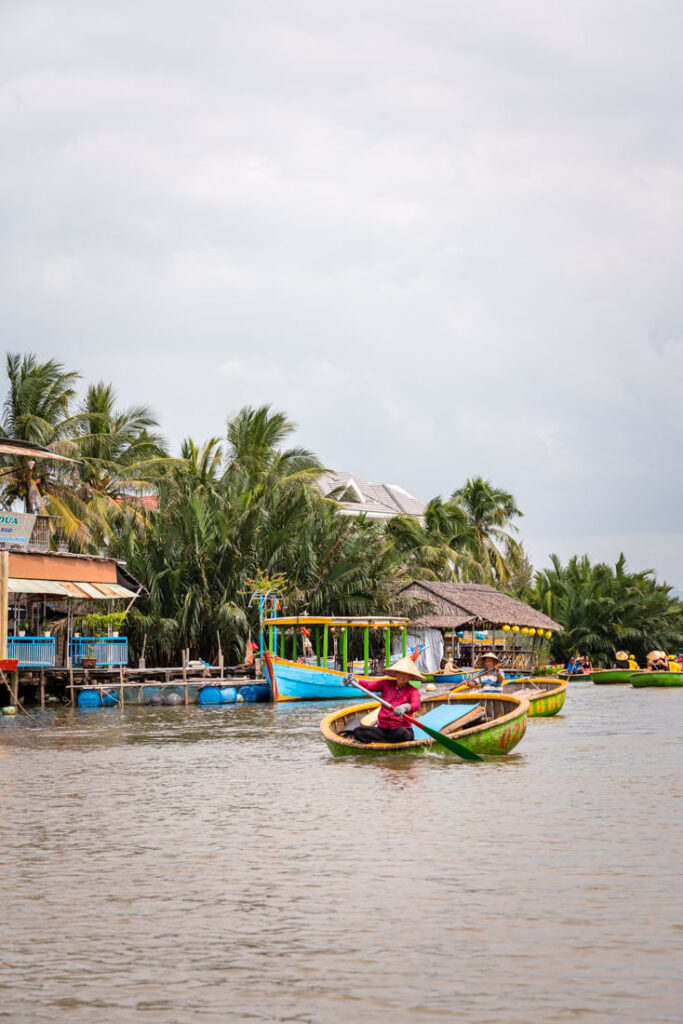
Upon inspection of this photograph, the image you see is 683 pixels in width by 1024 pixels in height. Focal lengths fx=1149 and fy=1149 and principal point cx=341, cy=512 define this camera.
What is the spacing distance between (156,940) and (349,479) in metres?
64.1

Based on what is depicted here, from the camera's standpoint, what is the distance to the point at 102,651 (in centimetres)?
3378

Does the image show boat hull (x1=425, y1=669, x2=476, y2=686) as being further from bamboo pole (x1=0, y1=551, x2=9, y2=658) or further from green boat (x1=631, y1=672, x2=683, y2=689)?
bamboo pole (x1=0, y1=551, x2=9, y2=658)

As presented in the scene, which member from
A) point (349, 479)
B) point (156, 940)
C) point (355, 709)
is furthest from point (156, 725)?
point (349, 479)

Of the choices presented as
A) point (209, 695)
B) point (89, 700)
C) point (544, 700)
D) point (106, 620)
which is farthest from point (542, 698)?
point (106, 620)

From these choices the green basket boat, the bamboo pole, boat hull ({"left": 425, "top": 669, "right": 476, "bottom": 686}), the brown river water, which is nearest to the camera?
the brown river water

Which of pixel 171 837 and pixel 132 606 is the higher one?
pixel 132 606

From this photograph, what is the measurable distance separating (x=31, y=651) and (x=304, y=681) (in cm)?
829

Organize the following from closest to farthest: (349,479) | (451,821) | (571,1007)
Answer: (571,1007)
(451,821)
(349,479)

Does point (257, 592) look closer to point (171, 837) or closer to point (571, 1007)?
point (171, 837)

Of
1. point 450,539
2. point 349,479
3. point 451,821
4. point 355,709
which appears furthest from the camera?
point 349,479

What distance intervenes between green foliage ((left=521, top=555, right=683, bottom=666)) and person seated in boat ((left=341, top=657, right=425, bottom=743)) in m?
43.6

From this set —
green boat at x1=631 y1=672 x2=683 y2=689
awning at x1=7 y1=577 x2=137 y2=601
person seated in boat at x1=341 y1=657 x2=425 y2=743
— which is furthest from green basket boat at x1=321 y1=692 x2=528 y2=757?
green boat at x1=631 y1=672 x2=683 y2=689

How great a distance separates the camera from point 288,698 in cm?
3403

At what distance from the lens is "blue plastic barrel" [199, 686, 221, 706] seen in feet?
110
